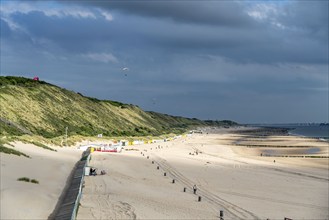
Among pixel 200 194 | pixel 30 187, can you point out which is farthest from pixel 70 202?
pixel 200 194

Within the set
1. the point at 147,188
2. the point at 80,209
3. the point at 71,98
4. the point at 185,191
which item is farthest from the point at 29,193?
the point at 71,98

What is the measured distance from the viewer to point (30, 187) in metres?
20.3

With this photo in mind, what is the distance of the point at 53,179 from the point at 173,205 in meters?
8.80

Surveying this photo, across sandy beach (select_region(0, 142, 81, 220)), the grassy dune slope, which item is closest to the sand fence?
sandy beach (select_region(0, 142, 81, 220))

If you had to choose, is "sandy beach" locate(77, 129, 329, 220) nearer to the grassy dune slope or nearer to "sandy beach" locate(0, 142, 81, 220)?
"sandy beach" locate(0, 142, 81, 220)

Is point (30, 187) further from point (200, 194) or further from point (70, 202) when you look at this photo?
point (200, 194)

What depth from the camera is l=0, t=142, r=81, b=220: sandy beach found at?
53.4 ft

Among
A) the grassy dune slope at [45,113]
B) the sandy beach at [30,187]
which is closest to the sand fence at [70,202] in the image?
the sandy beach at [30,187]

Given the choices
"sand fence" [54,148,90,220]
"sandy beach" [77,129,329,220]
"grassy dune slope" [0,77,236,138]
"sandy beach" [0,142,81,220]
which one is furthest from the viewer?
"grassy dune slope" [0,77,236,138]

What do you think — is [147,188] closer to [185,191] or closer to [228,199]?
[185,191]

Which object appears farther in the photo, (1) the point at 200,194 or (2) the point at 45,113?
(2) the point at 45,113

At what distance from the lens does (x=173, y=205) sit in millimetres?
19906

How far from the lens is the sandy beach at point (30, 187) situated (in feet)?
53.4

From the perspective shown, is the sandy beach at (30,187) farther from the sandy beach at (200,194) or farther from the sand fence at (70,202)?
the sandy beach at (200,194)
